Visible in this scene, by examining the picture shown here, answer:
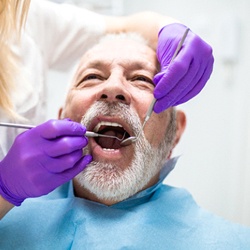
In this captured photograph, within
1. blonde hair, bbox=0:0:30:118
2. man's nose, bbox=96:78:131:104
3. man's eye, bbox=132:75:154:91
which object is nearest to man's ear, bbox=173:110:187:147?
man's eye, bbox=132:75:154:91

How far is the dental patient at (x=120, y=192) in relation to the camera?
1.12 m

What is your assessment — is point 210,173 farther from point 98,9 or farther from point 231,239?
point 98,9

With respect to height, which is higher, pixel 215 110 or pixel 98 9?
pixel 98 9

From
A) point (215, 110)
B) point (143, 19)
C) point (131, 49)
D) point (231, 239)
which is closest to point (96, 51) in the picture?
point (131, 49)

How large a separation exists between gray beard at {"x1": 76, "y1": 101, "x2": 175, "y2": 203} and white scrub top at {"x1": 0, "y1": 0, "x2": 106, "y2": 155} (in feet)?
1.08

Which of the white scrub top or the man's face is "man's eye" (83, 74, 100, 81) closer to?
the man's face

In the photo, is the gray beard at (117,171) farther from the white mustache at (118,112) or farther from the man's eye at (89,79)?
the man's eye at (89,79)

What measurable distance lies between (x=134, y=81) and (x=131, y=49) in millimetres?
123

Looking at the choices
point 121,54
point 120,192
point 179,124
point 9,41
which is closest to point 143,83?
point 121,54

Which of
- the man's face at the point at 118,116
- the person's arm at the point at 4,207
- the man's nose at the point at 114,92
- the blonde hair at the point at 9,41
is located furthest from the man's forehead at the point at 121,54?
the person's arm at the point at 4,207

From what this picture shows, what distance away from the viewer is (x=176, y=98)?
3.68ft

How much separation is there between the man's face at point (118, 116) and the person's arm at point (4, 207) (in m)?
0.22

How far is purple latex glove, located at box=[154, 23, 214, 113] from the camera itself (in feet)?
3.49

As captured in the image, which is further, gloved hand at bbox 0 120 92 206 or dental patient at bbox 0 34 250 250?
dental patient at bbox 0 34 250 250
